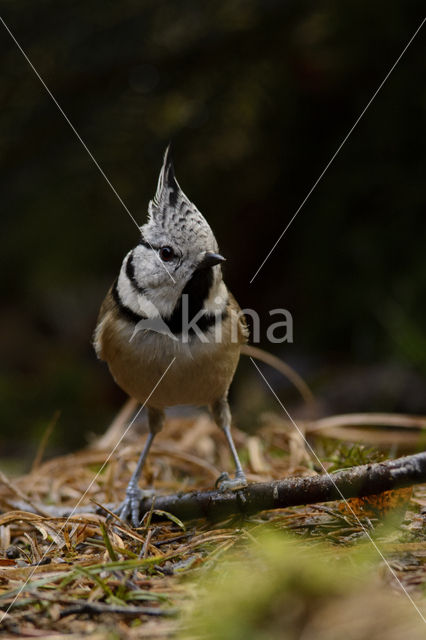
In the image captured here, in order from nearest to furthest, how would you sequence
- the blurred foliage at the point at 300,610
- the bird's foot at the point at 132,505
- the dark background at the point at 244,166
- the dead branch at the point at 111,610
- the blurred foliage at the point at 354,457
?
the blurred foliage at the point at 300,610
the dead branch at the point at 111,610
the blurred foliage at the point at 354,457
the bird's foot at the point at 132,505
the dark background at the point at 244,166

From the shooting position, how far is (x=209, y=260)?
243 cm

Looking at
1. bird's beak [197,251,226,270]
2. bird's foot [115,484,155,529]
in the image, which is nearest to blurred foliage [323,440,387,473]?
bird's foot [115,484,155,529]

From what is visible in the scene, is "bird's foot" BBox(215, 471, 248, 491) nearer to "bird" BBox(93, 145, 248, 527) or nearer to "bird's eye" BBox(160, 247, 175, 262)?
"bird" BBox(93, 145, 248, 527)

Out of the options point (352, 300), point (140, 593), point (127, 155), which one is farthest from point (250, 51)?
point (140, 593)

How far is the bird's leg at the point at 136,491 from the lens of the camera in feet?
7.94

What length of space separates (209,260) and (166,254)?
192 mm

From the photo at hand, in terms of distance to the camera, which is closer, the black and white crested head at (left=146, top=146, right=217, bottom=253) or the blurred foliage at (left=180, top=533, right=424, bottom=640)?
the blurred foliage at (left=180, top=533, right=424, bottom=640)

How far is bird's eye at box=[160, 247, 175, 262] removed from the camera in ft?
8.24

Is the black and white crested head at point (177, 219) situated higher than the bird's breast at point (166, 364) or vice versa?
the black and white crested head at point (177, 219)

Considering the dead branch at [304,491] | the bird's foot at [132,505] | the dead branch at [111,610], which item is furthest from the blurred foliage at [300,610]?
the bird's foot at [132,505]

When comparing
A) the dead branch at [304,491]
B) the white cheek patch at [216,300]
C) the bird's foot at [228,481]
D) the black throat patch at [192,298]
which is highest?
the black throat patch at [192,298]

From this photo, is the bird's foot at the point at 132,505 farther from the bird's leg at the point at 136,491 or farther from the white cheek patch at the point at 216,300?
the white cheek patch at the point at 216,300

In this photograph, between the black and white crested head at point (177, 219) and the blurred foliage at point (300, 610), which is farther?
the black and white crested head at point (177, 219)

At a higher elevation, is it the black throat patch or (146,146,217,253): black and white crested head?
(146,146,217,253): black and white crested head
